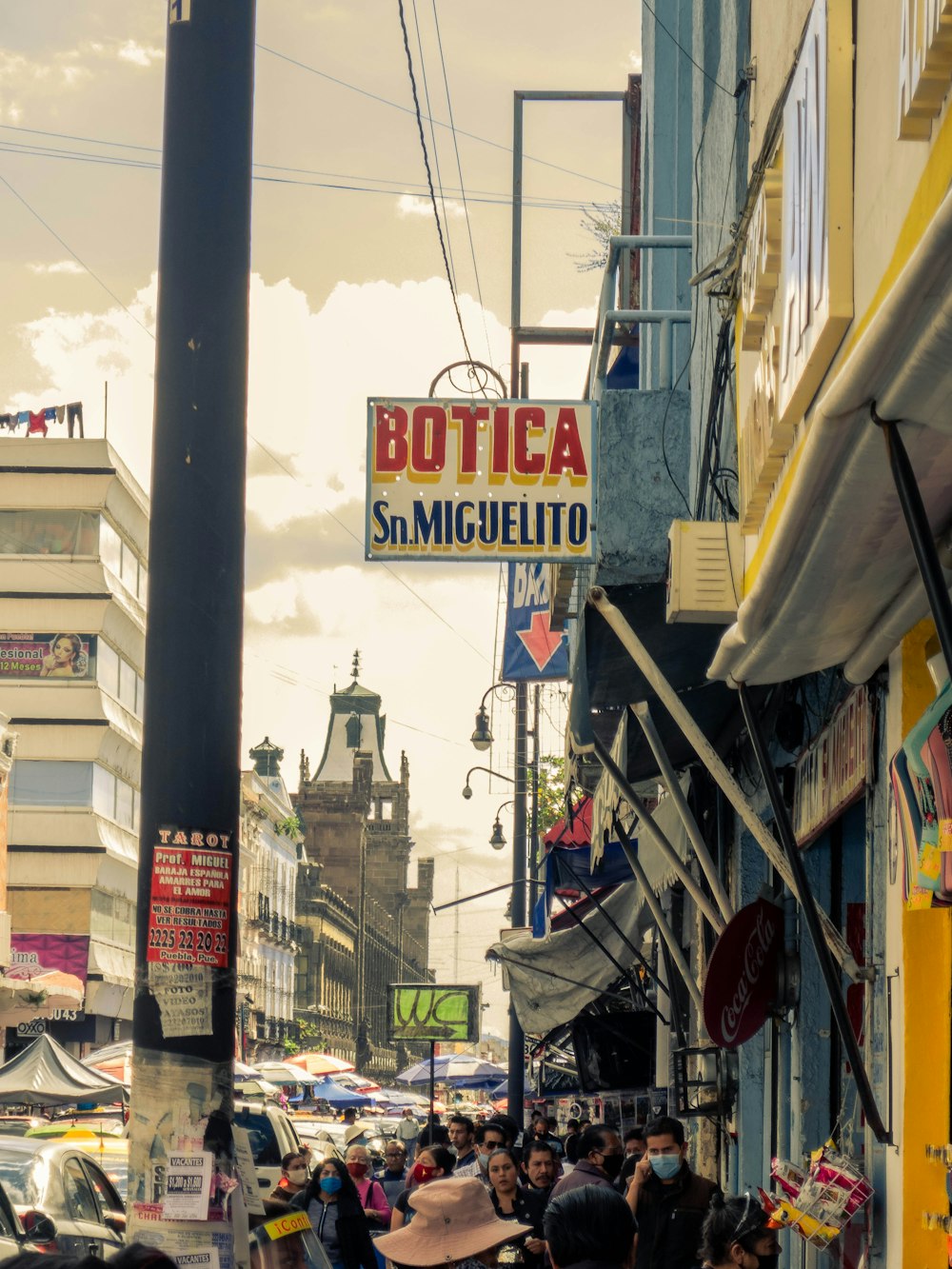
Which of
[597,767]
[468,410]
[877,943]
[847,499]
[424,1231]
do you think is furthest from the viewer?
[597,767]

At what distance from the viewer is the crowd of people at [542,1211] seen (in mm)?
4973

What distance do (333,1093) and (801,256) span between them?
48.9 metres

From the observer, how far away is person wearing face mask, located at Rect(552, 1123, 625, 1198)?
401 inches

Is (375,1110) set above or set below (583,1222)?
below

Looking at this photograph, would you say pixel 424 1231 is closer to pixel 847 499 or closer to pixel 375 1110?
pixel 847 499

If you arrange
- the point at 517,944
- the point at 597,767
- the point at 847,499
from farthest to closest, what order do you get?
1. the point at 517,944
2. the point at 597,767
3. the point at 847,499

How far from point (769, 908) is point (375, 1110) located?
217ft

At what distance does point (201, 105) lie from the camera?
21.9 feet

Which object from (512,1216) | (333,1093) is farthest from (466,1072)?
(512,1216)

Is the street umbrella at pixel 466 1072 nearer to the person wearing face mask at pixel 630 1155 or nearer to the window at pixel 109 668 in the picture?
the window at pixel 109 668

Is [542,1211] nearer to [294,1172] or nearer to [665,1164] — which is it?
[665,1164]

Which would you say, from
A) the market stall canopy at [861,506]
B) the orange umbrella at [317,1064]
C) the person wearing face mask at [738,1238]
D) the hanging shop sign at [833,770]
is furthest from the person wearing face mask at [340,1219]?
the orange umbrella at [317,1064]

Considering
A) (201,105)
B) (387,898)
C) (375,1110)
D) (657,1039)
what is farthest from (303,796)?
(201,105)

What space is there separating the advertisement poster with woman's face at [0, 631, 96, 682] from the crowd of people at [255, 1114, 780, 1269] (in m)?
57.6
